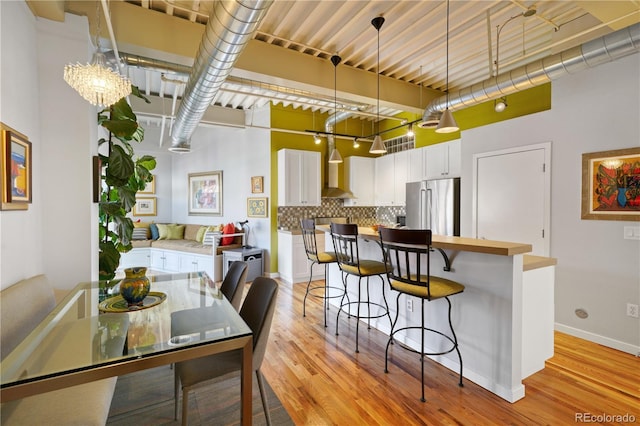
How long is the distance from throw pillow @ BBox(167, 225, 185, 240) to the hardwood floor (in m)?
4.88

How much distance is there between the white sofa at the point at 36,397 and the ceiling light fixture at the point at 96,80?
1.26 meters

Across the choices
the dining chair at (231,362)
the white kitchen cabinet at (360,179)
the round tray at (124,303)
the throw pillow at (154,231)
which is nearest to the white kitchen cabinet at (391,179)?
the white kitchen cabinet at (360,179)

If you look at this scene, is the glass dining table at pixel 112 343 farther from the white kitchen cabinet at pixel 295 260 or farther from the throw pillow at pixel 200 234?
the throw pillow at pixel 200 234

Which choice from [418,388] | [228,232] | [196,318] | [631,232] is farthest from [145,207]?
[631,232]

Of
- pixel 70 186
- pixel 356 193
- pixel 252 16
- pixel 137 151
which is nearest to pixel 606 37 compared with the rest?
pixel 252 16

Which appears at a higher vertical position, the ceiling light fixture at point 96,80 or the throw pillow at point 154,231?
the ceiling light fixture at point 96,80

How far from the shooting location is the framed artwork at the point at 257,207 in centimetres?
558

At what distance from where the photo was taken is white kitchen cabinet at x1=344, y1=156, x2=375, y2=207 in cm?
609

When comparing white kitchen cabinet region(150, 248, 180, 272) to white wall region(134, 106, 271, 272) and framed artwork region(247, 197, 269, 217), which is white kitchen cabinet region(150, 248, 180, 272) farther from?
framed artwork region(247, 197, 269, 217)

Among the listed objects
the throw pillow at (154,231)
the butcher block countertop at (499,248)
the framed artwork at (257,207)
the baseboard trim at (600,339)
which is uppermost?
the framed artwork at (257,207)

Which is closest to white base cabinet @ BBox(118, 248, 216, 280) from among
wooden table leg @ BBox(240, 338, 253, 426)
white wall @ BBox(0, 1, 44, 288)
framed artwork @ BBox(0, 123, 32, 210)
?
white wall @ BBox(0, 1, 44, 288)

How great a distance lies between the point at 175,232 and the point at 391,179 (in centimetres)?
504

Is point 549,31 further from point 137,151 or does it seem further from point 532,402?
point 137,151

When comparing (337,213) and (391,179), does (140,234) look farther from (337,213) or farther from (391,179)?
(391,179)
